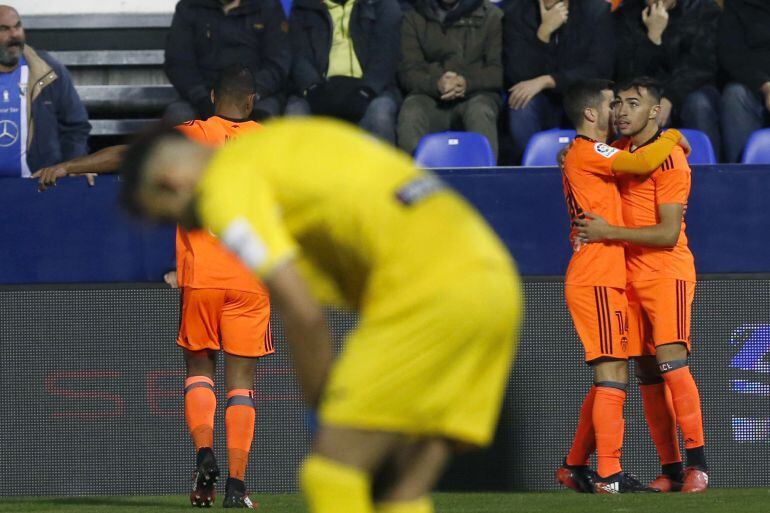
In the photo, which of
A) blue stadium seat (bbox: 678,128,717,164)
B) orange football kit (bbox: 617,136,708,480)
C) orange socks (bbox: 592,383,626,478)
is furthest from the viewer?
blue stadium seat (bbox: 678,128,717,164)

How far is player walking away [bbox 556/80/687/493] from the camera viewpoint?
7.67 m

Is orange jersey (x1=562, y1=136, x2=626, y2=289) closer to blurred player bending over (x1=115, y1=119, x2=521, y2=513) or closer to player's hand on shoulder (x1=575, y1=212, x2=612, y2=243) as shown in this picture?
player's hand on shoulder (x1=575, y1=212, x2=612, y2=243)

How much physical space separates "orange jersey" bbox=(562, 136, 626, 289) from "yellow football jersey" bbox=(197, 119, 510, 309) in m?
4.48

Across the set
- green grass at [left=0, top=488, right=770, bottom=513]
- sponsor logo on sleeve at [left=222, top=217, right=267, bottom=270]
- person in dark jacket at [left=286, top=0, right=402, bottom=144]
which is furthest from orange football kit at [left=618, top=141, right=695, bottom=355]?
sponsor logo on sleeve at [left=222, top=217, right=267, bottom=270]

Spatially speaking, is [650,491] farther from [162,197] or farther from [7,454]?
[162,197]

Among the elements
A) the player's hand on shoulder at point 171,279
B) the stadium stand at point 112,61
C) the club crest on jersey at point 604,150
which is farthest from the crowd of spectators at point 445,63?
the club crest on jersey at point 604,150

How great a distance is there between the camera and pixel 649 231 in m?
7.73

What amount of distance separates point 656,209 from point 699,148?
1679 millimetres

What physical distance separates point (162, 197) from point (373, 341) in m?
0.60

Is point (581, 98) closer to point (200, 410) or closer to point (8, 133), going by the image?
point (200, 410)

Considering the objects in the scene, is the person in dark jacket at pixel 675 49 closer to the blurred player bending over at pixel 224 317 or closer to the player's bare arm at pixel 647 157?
the player's bare arm at pixel 647 157

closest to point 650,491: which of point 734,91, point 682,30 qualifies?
point 734,91

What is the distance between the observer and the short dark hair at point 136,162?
10.9 ft

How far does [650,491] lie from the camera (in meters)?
7.83
